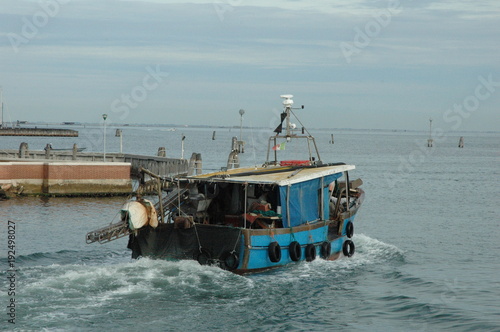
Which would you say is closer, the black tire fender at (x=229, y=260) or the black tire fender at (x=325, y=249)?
the black tire fender at (x=229, y=260)

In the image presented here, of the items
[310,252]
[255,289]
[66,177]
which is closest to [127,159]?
[66,177]

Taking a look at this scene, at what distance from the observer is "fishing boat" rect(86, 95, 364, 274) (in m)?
18.8

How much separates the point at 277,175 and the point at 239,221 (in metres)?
1.81

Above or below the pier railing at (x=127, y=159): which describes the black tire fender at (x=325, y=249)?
below

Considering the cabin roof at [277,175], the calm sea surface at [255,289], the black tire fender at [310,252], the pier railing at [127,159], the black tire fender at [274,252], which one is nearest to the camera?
the calm sea surface at [255,289]

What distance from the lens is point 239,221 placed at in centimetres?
2047

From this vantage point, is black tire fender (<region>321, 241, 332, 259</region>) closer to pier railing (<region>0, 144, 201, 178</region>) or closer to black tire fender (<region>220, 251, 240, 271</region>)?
black tire fender (<region>220, 251, 240, 271</region>)

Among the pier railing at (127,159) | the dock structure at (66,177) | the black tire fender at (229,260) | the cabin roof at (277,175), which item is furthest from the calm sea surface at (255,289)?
the pier railing at (127,159)

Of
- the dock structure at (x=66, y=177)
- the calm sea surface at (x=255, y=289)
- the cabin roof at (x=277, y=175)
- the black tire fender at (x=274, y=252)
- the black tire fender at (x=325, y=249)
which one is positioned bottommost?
the calm sea surface at (x=255, y=289)

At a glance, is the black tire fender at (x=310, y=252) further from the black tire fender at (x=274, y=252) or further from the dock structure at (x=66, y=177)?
the dock structure at (x=66, y=177)

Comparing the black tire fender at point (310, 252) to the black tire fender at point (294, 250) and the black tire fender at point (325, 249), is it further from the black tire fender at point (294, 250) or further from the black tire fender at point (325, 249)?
the black tire fender at point (325, 249)

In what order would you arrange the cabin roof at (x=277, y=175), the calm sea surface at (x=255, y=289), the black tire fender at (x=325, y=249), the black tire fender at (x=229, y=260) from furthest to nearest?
the black tire fender at (x=325, y=249) → the cabin roof at (x=277, y=175) → the black tire fender at (x=229, y=260) → the calm sea surface at (x=255, y=289)

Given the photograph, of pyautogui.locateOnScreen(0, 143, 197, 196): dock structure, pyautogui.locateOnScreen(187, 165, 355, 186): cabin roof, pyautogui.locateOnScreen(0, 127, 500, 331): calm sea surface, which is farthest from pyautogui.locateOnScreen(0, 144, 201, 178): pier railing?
pyautogui.locateOnScreen(187, 165, 355, 186): cabin roof

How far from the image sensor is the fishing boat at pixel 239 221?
18.8 m
